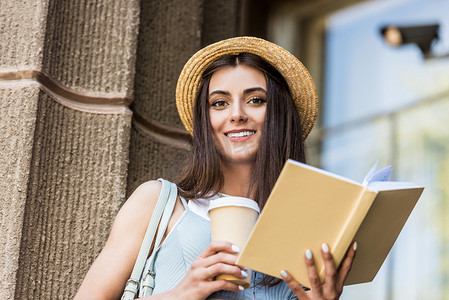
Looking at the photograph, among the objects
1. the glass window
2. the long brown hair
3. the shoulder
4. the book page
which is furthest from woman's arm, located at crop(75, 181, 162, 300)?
the glass window

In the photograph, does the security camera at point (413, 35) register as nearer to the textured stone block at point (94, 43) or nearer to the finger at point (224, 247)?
the textured stone block at point (94, 43)

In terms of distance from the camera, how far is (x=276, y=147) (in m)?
2.39

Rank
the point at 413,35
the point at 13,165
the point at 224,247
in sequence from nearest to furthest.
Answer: the point at 224,247 < the point at 13,165 < the point at 413,35

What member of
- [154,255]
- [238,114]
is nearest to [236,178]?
[238,114]

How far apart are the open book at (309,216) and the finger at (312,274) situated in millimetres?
14

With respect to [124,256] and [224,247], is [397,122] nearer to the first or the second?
[124,256]

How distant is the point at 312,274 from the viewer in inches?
71.2

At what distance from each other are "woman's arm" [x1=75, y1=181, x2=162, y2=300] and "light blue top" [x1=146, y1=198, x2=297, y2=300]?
0.27 feet

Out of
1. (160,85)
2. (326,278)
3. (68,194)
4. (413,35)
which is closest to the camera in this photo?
(326,278)

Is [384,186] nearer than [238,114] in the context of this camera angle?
Yes

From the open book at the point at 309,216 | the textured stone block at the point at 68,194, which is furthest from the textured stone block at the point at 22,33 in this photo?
the open book at the point at 309,216

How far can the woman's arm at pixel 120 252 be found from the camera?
2043mm

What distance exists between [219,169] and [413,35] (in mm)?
3751

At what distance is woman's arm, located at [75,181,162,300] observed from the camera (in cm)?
204
